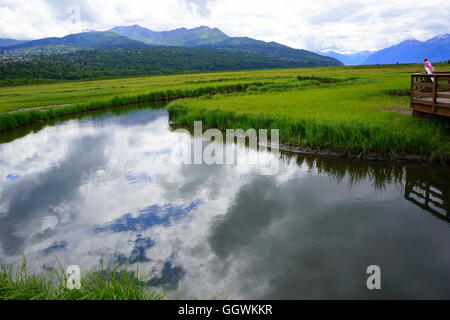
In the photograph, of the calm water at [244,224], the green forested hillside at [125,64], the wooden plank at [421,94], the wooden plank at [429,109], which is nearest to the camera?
the calm water at [244,224]

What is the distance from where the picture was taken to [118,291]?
160 inches

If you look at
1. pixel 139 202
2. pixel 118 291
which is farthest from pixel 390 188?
pixel 118 291

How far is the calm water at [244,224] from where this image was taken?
565 cm

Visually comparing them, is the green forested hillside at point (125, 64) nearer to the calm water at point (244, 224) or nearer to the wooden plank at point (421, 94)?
the calm water at point (244, 224)

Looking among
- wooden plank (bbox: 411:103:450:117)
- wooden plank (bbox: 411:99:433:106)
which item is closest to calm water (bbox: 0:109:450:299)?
wooden plank (bbox: 411:103:450:117)

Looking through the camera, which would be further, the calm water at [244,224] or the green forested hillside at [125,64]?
the green forested hillside at [125,64]

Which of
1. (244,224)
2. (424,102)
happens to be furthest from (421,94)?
(244,224)

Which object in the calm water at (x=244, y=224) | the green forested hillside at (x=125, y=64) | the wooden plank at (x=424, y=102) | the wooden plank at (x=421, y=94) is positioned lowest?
the calm water at (x=244, y=224)

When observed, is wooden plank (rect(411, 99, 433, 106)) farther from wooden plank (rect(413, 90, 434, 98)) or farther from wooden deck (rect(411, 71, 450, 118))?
wooden plank (rect(413, 90, 434, 98))

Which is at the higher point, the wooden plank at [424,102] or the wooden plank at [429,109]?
the wooden plank at [424,102]

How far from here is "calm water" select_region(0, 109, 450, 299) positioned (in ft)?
18.5

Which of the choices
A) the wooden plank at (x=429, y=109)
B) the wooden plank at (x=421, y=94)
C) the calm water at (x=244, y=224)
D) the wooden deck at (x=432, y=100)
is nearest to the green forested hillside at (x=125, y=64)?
the calm water at (x=244, y=224)
